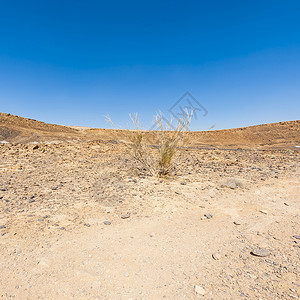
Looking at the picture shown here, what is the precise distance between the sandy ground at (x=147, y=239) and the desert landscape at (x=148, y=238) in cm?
1

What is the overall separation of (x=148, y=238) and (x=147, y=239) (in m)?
0.03

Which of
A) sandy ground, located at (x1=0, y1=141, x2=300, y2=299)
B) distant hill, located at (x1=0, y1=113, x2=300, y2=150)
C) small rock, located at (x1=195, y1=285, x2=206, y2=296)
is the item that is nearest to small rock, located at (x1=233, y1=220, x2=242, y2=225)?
sandy ground, located at (x1=0, y1=141, x2=300, y2=299)

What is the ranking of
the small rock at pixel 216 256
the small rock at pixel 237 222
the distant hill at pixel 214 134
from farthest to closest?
the distant hill at pixel 214 134, the small rock at pixel 237 222, the small rock at pixel 216 256

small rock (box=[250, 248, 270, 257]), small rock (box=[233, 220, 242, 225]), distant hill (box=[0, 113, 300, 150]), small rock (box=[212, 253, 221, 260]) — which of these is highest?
distant hill (box=[0, 113, 300, 150])

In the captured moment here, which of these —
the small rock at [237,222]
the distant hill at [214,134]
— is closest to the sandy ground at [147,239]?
the small rock at [237,222]

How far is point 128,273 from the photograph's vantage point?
1799 millimetres

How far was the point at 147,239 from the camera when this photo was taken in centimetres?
236

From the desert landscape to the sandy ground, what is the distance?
1 cm

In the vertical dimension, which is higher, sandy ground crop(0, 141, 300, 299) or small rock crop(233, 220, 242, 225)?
small rock crop(233, 220, 242, 225)

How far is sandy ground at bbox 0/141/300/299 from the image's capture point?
1.64m

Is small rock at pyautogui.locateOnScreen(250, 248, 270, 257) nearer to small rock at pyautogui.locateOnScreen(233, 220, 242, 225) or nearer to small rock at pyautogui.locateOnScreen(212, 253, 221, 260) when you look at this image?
small rock at pyautogui.locateOnScreen(212, 253, 221, 260)

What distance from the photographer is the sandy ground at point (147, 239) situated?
164 centimetres

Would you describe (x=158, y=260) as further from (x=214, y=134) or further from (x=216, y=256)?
(x=214, y=134)

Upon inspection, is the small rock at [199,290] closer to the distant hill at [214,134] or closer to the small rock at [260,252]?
the small rock at [260,252]
